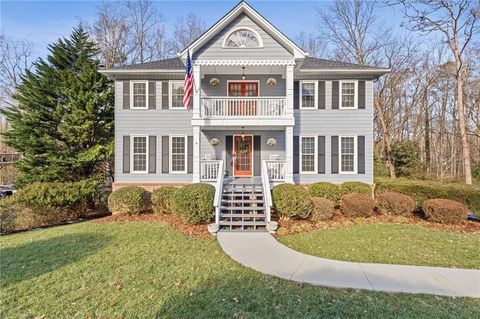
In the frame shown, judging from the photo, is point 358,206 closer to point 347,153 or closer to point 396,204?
point 396,204

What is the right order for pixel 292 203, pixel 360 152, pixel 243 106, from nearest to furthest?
pixel 292 203 → pixel 243 106 → pixel 360 152

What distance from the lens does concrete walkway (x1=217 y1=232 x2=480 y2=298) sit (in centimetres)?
455

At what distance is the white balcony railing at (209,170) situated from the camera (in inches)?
437

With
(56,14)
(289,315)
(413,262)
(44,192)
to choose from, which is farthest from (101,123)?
(413,262)

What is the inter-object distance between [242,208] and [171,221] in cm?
299

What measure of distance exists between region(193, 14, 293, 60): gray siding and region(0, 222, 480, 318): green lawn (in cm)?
861

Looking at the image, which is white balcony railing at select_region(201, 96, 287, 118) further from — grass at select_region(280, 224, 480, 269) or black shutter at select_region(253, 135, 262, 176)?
grass at select_region(280, 224, 480, 269)

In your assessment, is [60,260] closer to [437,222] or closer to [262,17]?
[262,17]

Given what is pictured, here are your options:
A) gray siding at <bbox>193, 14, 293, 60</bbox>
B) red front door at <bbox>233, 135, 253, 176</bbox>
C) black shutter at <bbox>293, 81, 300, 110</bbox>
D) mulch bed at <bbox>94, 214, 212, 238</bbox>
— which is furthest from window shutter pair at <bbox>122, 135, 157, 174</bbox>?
black shutter at <bbox>293, 81, 300, 110</bbox>

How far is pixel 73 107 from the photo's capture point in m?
13.5

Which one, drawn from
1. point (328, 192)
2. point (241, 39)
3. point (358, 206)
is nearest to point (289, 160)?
point (328, 192)

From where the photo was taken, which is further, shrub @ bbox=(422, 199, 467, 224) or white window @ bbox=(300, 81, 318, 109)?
white window @ bbox=(300, 81, 318, 109)

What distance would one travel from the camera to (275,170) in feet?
36.2

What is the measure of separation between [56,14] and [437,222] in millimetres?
20766
